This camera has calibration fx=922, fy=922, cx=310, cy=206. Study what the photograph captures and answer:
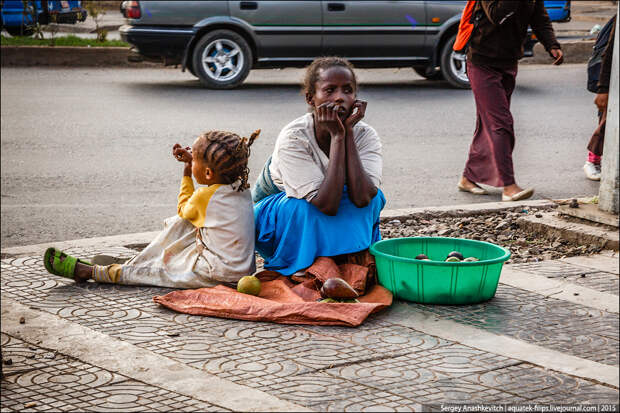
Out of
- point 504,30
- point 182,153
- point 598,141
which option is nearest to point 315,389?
point 182,153

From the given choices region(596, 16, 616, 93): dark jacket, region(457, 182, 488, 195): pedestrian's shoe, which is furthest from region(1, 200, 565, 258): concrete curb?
region(596, 16, 616, 93): dark jacket

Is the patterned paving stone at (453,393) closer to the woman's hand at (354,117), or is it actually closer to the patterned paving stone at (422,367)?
the patterned paving stone at (422,367)

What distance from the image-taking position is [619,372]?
346 cm

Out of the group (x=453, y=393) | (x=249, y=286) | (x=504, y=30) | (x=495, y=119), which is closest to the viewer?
(x=453, y=393)

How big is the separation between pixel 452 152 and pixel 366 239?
4536 mm

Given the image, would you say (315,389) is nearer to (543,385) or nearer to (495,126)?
(543,385)

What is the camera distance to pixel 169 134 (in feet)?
31.9

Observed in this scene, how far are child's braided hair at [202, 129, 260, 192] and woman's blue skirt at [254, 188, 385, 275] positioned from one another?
27 cm

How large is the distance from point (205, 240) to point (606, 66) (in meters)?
3.20

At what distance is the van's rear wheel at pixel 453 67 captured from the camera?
43.2 feet

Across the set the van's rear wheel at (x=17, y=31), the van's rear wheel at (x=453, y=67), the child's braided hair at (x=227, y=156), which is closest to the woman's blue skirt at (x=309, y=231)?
the child's braided hair at (x=227, y=156)

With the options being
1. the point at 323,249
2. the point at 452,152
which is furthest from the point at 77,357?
the point at 452,152

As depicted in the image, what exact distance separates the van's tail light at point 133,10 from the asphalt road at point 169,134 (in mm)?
1016

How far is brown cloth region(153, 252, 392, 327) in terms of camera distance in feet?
13.5
